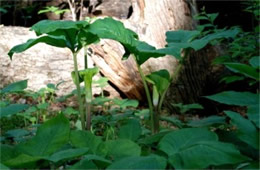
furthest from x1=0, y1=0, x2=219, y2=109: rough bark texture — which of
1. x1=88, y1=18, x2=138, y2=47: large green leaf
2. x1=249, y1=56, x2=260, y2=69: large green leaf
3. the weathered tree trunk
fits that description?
x1=249, y1=56, x2=260, y2=69: large green leaf

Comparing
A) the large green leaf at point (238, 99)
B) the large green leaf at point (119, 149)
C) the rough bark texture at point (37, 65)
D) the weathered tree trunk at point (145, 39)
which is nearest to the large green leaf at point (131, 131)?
the large green leaf at point (119, 149)

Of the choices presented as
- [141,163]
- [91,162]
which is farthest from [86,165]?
[141,163]

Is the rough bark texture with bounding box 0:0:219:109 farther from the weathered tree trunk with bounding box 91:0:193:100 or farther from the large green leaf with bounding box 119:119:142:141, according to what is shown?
the large green leaf with bounding box 119:119:142:141

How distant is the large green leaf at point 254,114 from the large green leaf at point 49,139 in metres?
0.40

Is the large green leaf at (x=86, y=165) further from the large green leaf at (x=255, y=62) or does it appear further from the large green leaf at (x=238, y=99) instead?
the large green leaf at (x=255, y=62)

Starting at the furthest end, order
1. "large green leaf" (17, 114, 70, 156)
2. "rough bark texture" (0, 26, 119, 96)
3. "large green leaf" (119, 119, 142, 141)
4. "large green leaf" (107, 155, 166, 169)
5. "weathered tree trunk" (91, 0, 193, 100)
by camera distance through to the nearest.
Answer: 1. "rough bark texture" (0, 26, 119, 96)
2. "weathered tree trunk" (91, 0, 193, 100)
3. "large green leaf" (119, 119, 142, 141)
4. "large green leaf" (17, 114, 70, 156)
5. "large green leaf" (107, 155, 166, 169)

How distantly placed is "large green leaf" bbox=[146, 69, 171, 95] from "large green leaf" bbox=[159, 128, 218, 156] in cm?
47

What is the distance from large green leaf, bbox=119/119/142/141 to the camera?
3.52ft

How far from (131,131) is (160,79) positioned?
327mm

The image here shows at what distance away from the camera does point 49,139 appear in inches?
33.8

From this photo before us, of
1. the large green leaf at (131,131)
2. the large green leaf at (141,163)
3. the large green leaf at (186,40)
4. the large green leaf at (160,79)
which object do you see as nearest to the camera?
the large green leaf at (141,163)

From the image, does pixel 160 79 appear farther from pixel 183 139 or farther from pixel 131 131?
pixel 183 139

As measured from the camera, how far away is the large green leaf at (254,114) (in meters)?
0.79

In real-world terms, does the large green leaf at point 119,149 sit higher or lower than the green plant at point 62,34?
lower
